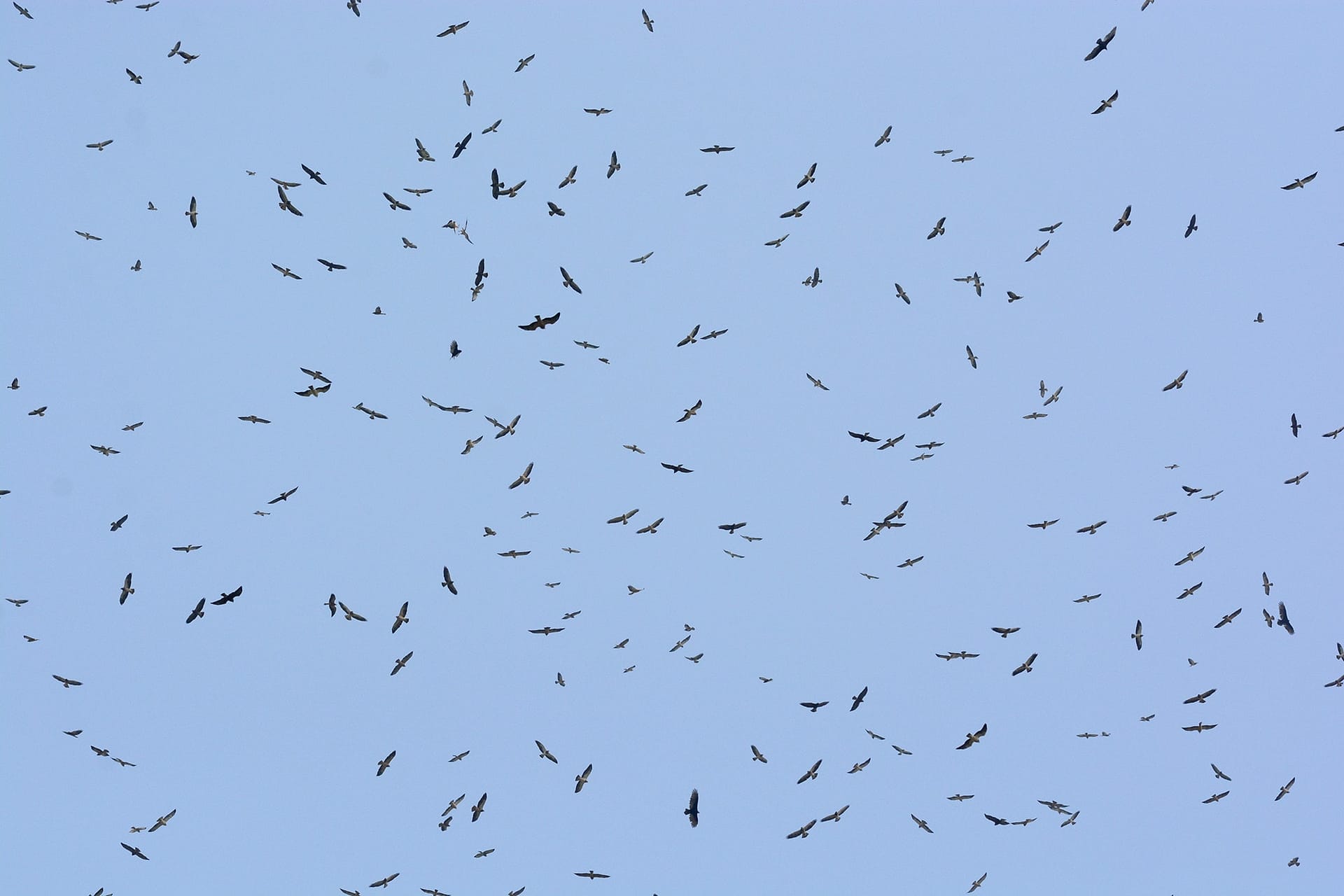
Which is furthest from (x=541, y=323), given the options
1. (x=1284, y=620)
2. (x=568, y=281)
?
(x=1284, y=620)

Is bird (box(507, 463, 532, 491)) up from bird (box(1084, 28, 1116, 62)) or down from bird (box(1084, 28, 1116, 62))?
down

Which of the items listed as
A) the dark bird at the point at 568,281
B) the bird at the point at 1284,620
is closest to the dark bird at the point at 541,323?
the dark bird at the point at 568,281

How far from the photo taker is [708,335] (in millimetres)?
63656

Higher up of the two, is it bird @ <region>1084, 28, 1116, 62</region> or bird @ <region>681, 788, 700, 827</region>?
bird @ <region>1084, 28, 1116, 62</region>

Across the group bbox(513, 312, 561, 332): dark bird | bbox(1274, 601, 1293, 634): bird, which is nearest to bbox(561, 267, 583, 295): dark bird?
bbox(513, 312, 561, 332): dark bird

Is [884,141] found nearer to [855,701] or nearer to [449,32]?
[449,32]

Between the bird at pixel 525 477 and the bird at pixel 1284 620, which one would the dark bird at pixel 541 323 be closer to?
the bird at pixel 525 477

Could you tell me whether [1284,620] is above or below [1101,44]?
below

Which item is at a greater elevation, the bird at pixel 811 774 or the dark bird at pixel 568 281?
the dark bird at pixel 568 281

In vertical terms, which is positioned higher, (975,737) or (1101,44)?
(1101,44)

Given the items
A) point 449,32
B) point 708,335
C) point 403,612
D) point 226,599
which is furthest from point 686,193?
point 226,599

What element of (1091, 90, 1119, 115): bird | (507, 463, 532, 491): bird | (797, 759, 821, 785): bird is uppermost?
(1091, 90, 1119, 115): bird

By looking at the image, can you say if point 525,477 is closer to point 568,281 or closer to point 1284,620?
point 568,281

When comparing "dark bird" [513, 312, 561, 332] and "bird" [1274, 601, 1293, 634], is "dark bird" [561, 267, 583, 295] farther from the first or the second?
"bird" [1274, 601, 1293, 634]
